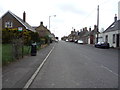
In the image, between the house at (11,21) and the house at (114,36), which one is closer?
the house at (114,36)

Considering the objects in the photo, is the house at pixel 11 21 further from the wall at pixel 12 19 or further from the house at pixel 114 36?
the house at pixel 114 36

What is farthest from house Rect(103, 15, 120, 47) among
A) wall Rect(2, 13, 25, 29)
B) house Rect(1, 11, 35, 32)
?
wall Rect(2, 13, 25, 29)

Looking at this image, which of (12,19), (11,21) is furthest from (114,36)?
(11,21)

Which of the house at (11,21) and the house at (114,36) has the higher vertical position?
the house at (11,21)

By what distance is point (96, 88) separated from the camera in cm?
572

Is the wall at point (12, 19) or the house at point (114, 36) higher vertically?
the wall at point (12, 19)

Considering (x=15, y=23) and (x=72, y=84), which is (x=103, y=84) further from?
(x=15, y=23)

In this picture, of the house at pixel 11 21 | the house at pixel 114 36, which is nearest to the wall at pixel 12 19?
the house at pixel 11 21

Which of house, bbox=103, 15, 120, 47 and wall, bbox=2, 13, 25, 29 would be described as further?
wall, bbox=2, 13, 25, 29

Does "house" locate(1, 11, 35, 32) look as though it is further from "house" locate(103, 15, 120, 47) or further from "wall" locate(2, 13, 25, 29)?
"house" locate(103, 15, 120, 47)

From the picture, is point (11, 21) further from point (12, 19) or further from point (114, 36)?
point (114, 36)

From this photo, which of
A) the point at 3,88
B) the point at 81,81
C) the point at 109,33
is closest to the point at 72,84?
the point at 81,81

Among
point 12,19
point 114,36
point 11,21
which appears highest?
point 12,19

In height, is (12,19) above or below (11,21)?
above
